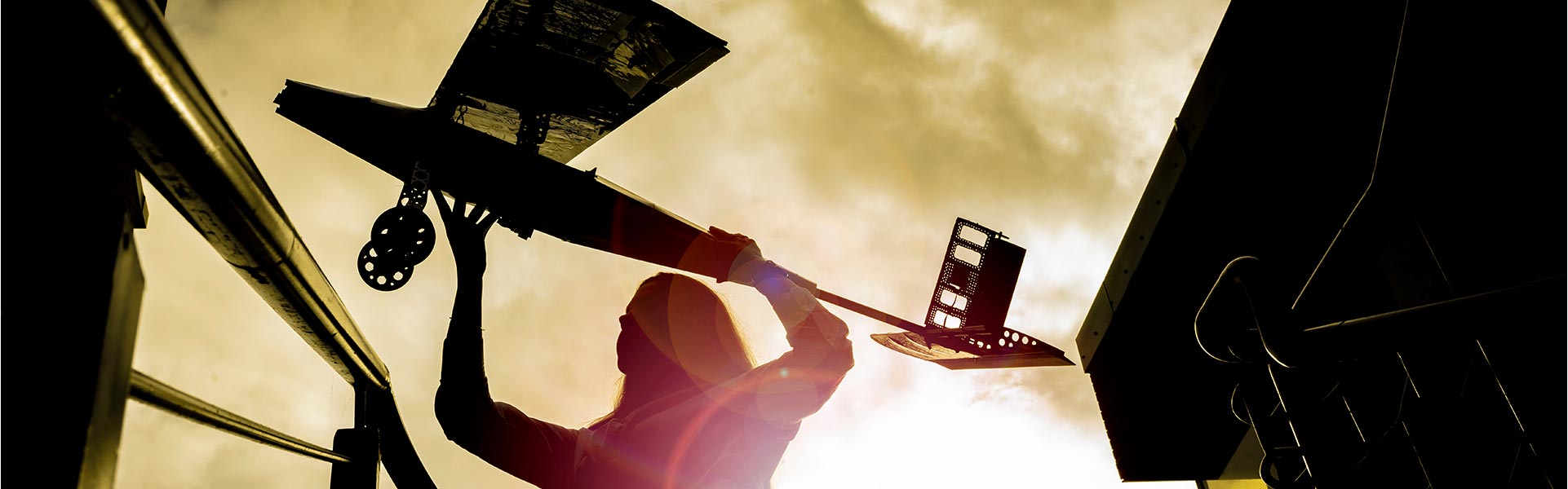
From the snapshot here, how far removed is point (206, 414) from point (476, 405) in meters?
2.32

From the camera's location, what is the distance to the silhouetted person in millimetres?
3400

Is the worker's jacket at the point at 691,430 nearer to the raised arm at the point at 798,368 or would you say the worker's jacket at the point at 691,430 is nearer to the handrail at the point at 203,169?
the raised arm at the point at 798,368

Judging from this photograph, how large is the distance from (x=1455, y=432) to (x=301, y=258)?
2.88 m

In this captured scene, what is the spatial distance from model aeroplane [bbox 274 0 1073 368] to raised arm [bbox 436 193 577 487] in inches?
19.0

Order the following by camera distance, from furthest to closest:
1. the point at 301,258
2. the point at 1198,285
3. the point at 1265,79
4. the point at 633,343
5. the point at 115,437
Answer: the point at 633,343
the point at 1198,285
the point at 1265,79
the point at 301,258
the point at 115,437

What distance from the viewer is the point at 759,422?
3.81m

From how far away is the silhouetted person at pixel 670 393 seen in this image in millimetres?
3400

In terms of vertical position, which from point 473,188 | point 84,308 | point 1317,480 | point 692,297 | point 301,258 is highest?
point 473,188

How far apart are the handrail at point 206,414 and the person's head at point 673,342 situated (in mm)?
2588

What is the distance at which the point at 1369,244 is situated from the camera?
155 cm

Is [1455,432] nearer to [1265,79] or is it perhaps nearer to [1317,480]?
[1317,480]

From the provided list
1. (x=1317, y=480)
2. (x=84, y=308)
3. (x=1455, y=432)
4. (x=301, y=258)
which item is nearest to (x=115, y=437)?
(x=84, y=308)

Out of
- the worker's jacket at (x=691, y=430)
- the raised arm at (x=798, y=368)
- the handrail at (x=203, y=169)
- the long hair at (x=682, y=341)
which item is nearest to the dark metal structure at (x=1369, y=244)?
the raised arm at (x=798, y=368)

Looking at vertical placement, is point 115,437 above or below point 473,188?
below
